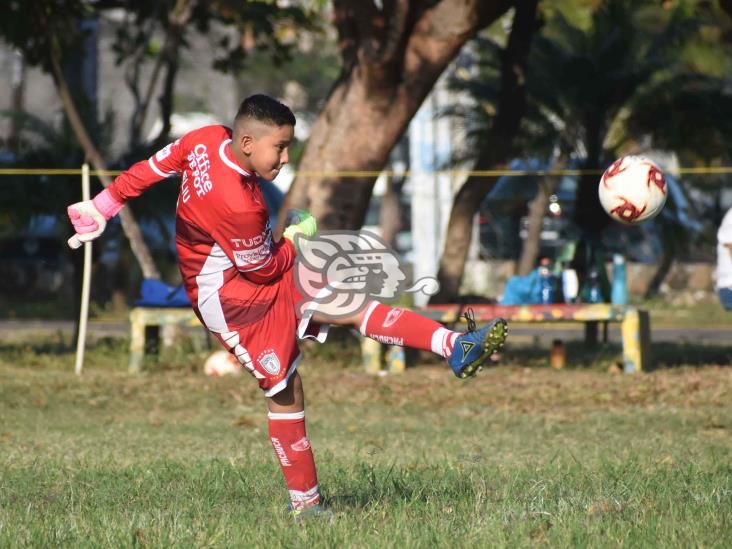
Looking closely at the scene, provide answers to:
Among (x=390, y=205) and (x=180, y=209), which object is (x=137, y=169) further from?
(x=390, y=205)

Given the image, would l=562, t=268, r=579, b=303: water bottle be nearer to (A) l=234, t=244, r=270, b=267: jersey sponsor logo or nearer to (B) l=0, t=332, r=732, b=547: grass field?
(B) l=0, t=332, r=732, b=547: grass field

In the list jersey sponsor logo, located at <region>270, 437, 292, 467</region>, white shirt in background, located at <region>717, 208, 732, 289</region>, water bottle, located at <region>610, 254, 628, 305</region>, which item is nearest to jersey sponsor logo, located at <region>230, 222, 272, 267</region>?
jersey sponsor logo, located at <region>270, 437, 292, 467</region>

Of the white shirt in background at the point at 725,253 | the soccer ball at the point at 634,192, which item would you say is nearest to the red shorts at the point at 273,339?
the soccer ball at the point at 634,192

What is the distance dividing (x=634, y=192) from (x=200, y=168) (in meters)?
4.18

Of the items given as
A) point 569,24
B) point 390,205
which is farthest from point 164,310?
point 390,205

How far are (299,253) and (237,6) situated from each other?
1348cm

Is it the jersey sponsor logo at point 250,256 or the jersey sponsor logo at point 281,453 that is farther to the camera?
the jersey sponsor logo at point 281,453

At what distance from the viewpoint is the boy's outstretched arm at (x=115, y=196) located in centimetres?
601

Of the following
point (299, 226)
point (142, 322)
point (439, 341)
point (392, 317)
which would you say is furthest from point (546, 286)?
point (439, 341)

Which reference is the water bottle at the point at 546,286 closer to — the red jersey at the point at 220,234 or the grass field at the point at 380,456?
the grass field at the point at 380,456

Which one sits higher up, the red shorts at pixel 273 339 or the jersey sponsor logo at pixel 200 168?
the jersey sponsor logo at pixel 200 168

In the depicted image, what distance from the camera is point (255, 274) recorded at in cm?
580

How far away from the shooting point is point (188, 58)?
203 ft

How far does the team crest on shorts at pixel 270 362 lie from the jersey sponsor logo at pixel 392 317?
0.51 meters
